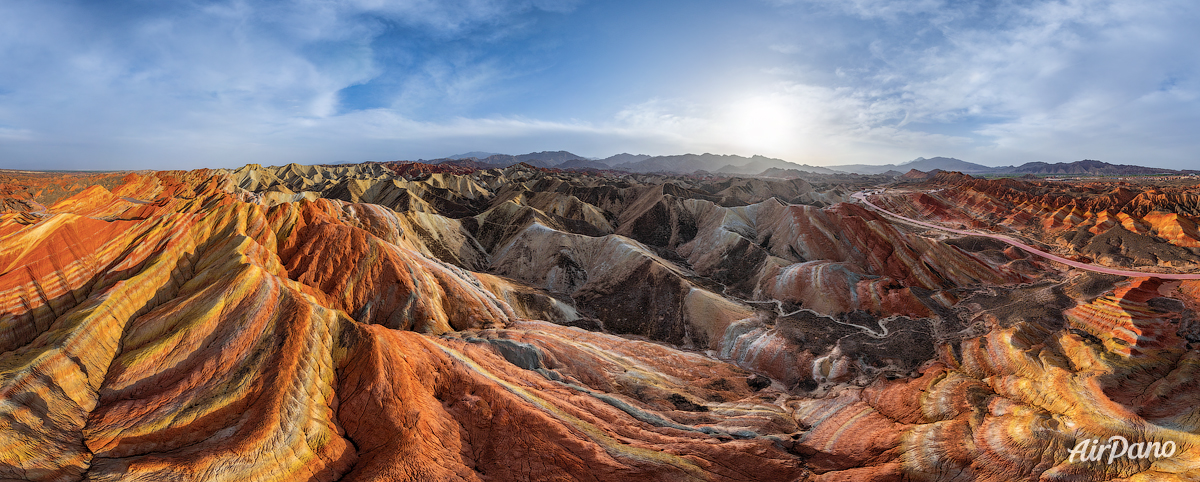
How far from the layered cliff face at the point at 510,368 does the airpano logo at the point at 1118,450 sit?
154 mm

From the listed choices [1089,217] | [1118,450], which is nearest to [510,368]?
[1118,450]

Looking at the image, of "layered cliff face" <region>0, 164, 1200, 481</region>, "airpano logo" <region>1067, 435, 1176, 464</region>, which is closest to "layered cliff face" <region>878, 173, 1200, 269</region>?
"layered cliff face" <region>0, 164, 1200, 481</region>

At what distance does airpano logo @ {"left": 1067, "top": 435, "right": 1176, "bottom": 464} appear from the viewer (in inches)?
636

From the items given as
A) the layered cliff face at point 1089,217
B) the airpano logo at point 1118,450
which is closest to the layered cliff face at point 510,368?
the airpano logo at point 1118,450

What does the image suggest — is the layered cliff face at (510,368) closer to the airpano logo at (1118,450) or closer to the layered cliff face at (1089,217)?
the airpano logo at (1118,450)

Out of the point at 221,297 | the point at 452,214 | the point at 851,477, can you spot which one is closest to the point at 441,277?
the point at 221,297

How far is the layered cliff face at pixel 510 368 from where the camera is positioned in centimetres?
1666

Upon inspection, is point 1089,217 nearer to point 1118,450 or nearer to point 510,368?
point 1118,450

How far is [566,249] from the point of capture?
59094 millimetres

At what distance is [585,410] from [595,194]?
91.5m

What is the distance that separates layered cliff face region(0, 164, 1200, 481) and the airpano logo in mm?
154

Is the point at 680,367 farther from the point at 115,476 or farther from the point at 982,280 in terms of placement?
the point at 982,280

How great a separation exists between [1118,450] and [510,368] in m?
29.7

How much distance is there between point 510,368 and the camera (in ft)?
87.6
